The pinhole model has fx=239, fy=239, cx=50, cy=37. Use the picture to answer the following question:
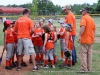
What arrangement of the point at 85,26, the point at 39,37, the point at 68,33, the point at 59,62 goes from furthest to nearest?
the point at 59,62 < the point at 39,37 < the point at 68,33 < the point at 85,26

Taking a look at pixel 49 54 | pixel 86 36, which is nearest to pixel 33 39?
pixel 49 54

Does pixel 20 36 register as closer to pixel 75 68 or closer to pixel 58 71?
pixel 58 71

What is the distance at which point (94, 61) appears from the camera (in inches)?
351

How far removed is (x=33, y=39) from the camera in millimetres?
8094

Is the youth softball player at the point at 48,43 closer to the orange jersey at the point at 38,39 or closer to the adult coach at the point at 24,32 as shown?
the orange jersey at the point at 38,39

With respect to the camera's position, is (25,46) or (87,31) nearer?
(87,31)

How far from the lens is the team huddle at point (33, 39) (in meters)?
7.14

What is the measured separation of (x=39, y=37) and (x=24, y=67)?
3.63ft

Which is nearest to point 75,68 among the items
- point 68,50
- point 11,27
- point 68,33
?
point 68,50

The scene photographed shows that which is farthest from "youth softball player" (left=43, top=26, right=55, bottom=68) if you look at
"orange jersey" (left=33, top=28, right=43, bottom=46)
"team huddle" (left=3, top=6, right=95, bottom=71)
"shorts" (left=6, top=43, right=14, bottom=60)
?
"shorts" (left=6, top=43, right=14, bottom=60)

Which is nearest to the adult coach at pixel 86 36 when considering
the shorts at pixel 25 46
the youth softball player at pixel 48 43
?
the youth softball player at pixel 48 43

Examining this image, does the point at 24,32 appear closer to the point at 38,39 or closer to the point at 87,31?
the point at 38,39

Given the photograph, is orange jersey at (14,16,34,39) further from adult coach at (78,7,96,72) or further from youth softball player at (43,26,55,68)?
adult coach at (78,7,96,72)

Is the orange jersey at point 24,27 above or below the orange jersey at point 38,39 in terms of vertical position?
above
